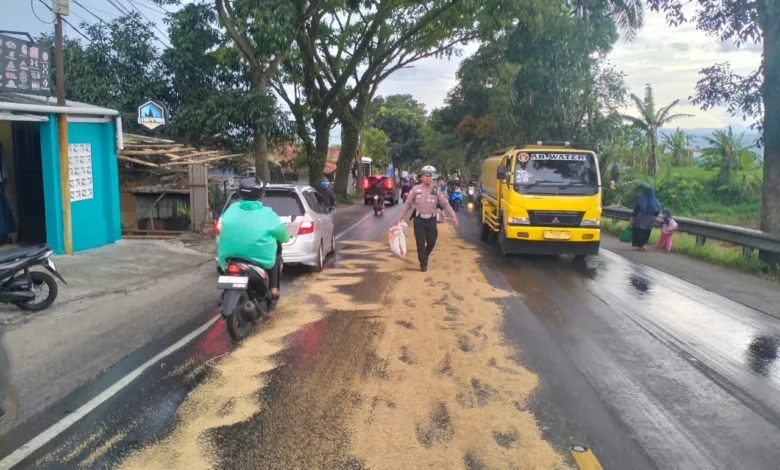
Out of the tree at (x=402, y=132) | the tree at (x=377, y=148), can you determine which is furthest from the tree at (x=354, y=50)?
the tree at (x=402, y=132)

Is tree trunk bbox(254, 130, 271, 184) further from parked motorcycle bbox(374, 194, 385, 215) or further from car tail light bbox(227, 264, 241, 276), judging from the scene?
car tail light bbox(227, 264, 241, 276)

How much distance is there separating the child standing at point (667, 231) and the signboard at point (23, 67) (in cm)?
1389

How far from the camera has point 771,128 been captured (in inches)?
488

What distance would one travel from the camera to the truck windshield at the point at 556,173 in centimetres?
1290

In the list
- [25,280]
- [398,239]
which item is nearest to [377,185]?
[398,239]

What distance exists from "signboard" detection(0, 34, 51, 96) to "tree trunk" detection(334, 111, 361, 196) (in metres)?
19.2

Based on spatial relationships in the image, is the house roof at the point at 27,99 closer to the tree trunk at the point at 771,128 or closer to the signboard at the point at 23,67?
the signboard at the point at 23,67

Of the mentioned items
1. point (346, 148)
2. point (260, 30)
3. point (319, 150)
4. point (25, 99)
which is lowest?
point (319, 150)

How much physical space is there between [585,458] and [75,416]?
3.65m

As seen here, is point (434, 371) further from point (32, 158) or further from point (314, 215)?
point (32, 158)

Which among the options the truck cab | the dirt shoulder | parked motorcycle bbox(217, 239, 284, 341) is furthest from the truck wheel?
parked motorcycle bbox(217, 239, 284, 341)

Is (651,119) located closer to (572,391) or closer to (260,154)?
(260,154)

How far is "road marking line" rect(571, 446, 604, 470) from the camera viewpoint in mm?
3949

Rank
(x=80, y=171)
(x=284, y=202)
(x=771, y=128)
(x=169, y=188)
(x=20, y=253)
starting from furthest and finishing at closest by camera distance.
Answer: (x=169, y=188), (x=80, y=171), (x=771, y=128), (x=284, y=202), (x=20, y=253)
